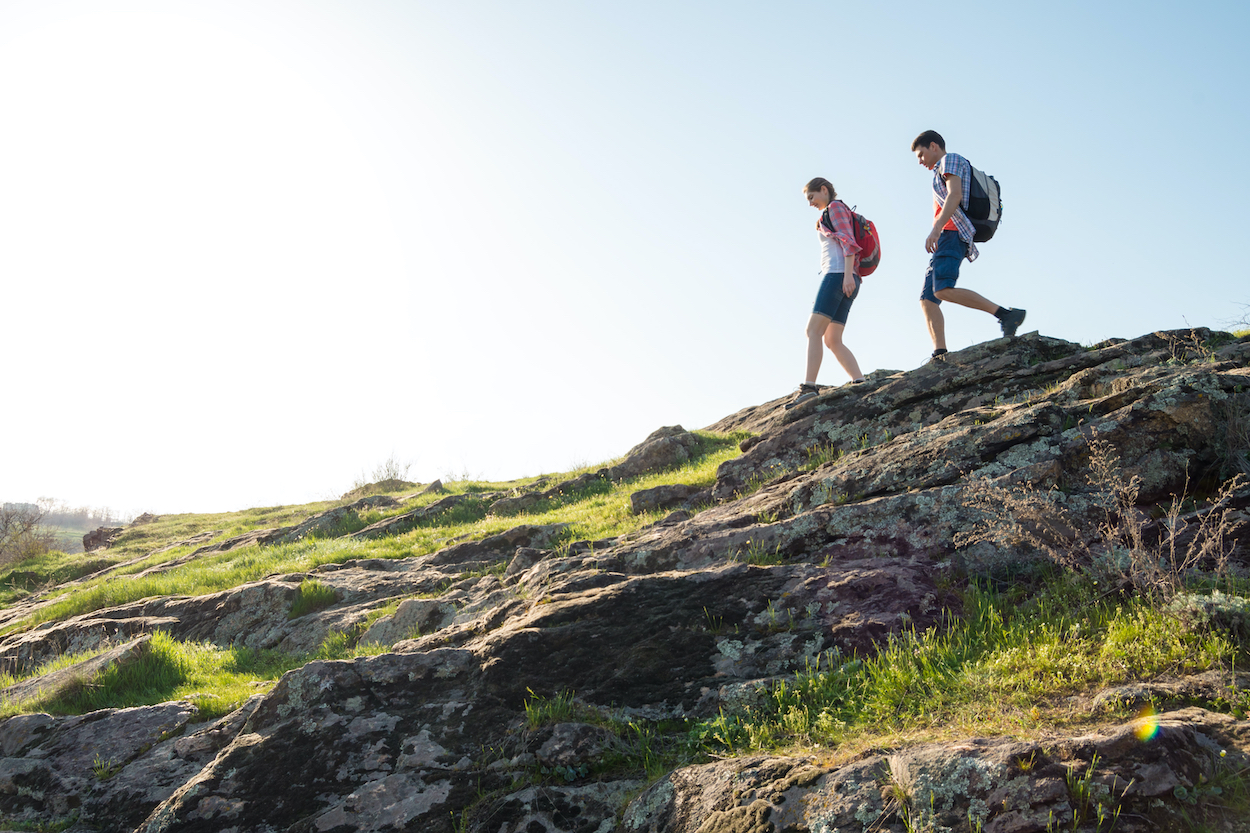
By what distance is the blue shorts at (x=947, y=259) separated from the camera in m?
9.49

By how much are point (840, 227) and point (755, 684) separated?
7.68 metres

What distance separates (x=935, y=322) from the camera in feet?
33.3

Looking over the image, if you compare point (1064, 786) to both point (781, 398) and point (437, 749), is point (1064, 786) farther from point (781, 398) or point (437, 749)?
point (781, 398)

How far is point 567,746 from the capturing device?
4.20 meters

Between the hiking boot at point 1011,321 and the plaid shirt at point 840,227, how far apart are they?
2176 millimetres

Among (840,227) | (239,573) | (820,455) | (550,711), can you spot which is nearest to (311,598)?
(239,573)

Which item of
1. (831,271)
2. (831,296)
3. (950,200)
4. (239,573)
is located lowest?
(239,573)

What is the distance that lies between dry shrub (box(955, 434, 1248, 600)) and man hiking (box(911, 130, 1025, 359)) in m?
4.28

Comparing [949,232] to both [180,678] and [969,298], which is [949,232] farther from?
[180,678]

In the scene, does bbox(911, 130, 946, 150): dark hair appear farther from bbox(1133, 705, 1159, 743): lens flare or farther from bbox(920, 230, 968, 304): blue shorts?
bbox(1133, 705, 1159, 743): lens flare

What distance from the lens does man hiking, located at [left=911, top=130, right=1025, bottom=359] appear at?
9.31 m

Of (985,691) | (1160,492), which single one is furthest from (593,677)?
(1160,492)

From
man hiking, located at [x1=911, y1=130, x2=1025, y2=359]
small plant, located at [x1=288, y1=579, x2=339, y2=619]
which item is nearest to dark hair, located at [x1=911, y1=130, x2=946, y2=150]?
man hiking, located at [x1=911, y1=130, x2=1025, y2=359]

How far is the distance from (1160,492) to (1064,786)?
3.51 m
